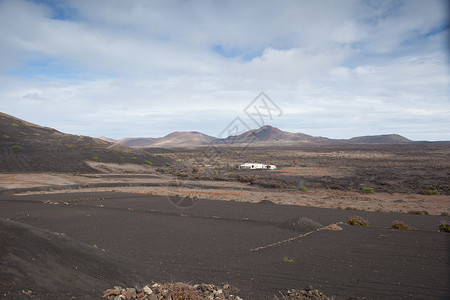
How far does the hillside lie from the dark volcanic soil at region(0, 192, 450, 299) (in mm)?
28652

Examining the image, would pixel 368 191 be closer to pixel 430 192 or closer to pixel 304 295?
pixel 430 192

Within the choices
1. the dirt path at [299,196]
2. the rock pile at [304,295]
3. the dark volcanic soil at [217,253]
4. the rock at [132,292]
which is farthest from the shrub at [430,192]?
the rock at [132,292]

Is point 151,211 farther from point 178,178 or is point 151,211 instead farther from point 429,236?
point 178,178

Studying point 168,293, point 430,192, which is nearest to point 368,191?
point 430,192

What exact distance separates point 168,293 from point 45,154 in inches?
2023

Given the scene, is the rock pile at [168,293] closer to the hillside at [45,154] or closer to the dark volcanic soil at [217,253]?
the dark volcanic soil at [217,253]

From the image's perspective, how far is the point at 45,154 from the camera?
50.5 metres

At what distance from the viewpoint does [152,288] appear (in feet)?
24.2

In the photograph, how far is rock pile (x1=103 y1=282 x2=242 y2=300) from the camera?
21.8 feet

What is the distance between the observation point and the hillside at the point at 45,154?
148 feet

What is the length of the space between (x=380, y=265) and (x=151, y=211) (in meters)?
13.7

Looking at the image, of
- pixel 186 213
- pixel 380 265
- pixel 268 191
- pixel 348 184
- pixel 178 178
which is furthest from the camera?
pixel 178 178

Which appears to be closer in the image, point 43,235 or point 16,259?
point 16,259

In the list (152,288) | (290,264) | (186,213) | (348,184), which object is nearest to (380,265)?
(290,264)
